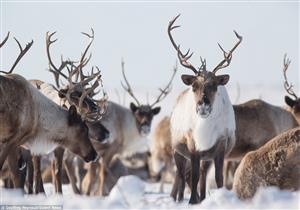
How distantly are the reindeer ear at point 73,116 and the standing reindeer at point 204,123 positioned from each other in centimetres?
125

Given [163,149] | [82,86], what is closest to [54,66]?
[82,86]

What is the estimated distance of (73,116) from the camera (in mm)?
8875

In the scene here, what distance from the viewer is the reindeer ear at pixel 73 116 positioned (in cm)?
883

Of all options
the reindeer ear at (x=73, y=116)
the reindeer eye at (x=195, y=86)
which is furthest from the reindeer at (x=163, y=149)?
the reindeer eye at (x=195, y=86)

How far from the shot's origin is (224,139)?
878 centimetres

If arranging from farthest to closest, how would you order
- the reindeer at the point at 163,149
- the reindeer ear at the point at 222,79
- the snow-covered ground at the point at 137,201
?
the reindeer at the point at 163,149 → the reindeer ear at the point at 222,79 → the snow-covered ground at the point at 137,201

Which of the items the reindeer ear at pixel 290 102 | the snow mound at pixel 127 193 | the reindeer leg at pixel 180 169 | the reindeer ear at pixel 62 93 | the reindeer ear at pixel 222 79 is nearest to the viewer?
the snow mound at pixel 127 193

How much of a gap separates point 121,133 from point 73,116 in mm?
5193

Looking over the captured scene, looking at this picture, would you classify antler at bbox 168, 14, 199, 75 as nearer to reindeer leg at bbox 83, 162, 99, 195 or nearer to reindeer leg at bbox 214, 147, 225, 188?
reindeer leg at bbox 214, 147, 225, 188

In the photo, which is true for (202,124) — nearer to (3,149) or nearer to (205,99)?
(205,99)

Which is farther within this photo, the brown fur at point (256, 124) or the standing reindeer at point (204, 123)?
the brown fur at point (256, 124)

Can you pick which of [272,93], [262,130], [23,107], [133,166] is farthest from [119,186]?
[272,93]

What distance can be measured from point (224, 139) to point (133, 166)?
33.9ft

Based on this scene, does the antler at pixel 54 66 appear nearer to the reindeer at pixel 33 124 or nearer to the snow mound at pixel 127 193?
the reindeer at pixel 33 124
